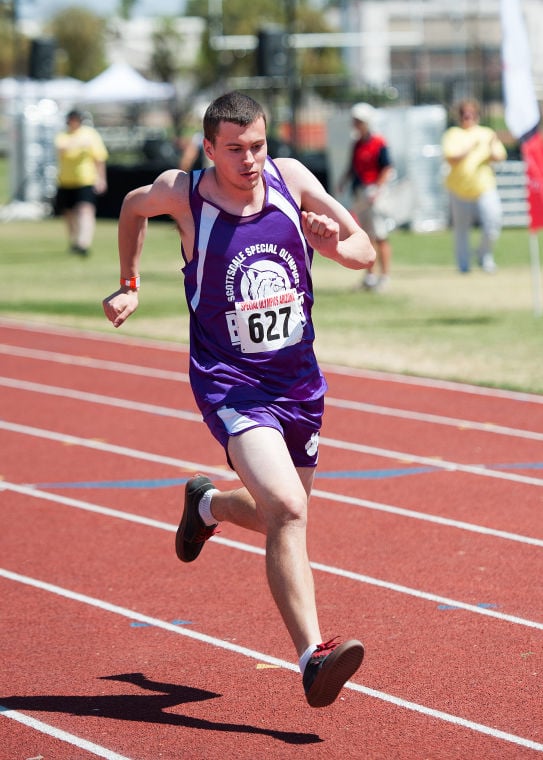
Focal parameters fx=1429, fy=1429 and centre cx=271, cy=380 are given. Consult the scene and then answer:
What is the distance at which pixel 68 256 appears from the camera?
22.3 metres

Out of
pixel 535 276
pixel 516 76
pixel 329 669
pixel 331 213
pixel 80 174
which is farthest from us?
pixel 80 174

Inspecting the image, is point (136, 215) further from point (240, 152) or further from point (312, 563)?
point (312, 563)

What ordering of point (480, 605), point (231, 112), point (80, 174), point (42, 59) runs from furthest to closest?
1. point (42, 59)
2. point (80, 174)
3. point (480, 605)
4. point (231, 112)

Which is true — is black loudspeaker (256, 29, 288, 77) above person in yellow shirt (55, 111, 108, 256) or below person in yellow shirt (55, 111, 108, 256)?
above

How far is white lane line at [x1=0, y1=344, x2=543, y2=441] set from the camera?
939 centimetres

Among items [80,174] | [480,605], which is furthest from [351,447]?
[80,174]

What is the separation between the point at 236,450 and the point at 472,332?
9.17m

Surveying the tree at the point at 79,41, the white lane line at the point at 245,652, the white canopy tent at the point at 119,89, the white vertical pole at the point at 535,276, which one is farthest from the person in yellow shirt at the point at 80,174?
the tree at the point at 79,41

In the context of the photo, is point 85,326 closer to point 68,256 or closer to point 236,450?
point 68,256

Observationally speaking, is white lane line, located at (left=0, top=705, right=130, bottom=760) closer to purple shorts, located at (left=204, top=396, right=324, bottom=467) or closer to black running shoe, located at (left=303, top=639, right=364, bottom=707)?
black running shoe, located at (left=303, top=639, right=364, bottom=707)

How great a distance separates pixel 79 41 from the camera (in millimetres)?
81375

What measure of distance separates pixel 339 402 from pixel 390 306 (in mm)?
5324

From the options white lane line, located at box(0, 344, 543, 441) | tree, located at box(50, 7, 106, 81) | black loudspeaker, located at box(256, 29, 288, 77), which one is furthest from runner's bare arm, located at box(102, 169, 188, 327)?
tree, located at box(50, 7, 106, 81)

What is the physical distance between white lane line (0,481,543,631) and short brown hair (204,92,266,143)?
7.14ft
